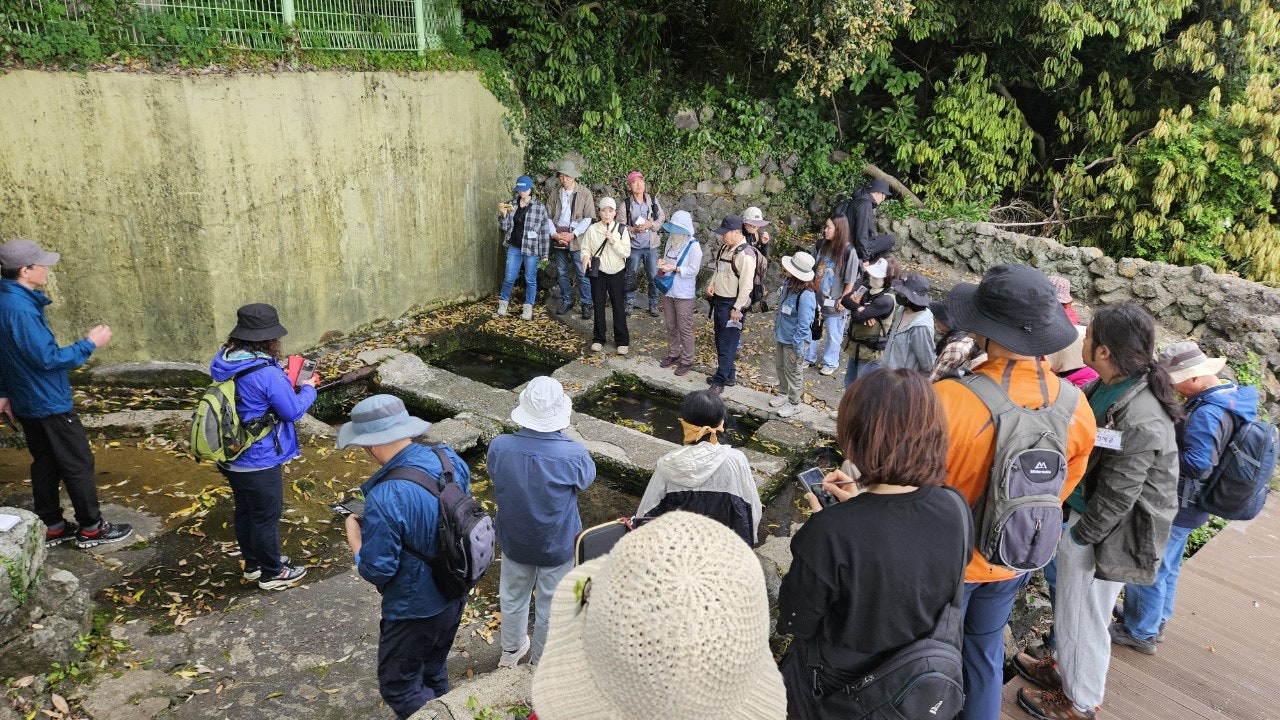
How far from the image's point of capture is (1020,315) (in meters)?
3.09

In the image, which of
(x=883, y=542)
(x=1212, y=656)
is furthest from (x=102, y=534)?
(x=1212, y=656)

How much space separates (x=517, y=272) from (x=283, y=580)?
5932 millimetres

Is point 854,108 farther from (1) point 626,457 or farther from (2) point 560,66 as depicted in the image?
(1) point 626,457

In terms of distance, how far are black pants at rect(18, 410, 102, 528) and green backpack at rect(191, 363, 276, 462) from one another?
1206mm

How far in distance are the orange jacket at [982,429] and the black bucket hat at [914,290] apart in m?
2.90

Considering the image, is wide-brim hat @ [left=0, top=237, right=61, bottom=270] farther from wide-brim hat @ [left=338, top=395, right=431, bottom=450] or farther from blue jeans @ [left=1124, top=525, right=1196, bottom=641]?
blue jeans @ [left=1124, top=525, right=1196, bottom=641]

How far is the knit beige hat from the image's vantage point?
1.44m

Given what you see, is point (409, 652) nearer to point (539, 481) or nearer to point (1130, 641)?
point (539, 481)

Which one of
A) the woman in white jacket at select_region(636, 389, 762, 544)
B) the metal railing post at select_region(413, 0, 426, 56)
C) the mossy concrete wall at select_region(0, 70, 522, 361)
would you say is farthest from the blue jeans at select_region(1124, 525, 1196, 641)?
the metal railing post at select_region(413, 0, 426, 56)

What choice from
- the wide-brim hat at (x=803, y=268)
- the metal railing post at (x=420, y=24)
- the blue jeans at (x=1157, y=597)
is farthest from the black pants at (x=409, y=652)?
the metal railing post at (x=420, y=24)

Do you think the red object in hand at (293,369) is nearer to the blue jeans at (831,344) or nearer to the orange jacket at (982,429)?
the orange jacket at (982,429)

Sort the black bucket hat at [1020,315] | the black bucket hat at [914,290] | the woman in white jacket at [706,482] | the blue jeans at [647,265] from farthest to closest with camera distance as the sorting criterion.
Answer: the blue jeans at [647,265], the black bucket hat at [914,290], the woman in white jacket at [706,482], the black bucket hat at [1020,315]

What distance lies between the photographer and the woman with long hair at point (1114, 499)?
3.38 metres

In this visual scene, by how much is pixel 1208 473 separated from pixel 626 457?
14.2 ft
